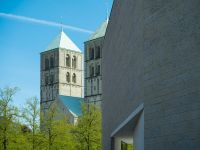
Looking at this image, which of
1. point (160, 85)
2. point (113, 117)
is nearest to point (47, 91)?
point (113, 117)

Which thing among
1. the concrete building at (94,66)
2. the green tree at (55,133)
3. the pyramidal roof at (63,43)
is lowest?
the green tree at (55,133)

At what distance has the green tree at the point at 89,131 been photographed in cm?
3481

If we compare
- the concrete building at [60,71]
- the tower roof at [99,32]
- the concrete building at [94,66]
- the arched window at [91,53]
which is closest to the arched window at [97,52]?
the concrete building at [94,66]

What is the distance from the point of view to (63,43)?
3474 inches

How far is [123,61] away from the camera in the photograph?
14875 mm

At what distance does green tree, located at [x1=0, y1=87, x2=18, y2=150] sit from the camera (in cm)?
3041

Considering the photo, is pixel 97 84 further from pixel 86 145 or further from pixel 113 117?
pixel 113 117

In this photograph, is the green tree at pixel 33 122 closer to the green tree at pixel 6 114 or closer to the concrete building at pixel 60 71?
the green tree at pixel 6 114

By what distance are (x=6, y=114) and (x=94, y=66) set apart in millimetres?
46084

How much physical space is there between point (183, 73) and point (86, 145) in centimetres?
2668

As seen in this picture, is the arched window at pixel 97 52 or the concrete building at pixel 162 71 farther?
the arched window at pixel 97 52

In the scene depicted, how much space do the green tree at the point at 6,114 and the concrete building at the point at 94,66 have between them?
40.7 m

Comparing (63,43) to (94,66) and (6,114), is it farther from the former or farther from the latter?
(6,114)

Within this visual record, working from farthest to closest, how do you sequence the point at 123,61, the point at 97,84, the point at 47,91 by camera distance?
the point at 47,91
the point at 97,84
the point at 123,61
